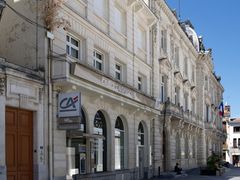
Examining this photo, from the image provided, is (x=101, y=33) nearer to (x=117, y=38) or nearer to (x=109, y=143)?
(x=117, y=38)

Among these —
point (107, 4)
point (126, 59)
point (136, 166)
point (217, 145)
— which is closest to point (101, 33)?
point (107, 4)

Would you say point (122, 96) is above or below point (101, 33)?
below

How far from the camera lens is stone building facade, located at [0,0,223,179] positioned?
15.9m

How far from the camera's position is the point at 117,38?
2345cm

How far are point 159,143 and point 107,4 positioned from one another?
1164cm

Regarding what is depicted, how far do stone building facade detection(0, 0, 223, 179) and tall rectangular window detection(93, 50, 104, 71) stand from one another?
8 cm

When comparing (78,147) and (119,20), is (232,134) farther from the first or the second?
(78,147)

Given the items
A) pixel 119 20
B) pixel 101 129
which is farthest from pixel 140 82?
pixel 101 129

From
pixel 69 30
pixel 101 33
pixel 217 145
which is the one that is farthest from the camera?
pixel 217 145

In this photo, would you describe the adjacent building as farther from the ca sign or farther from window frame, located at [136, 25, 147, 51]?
the ca sign

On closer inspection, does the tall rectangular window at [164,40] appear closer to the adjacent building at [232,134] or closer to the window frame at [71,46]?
the window frame at [71,46]

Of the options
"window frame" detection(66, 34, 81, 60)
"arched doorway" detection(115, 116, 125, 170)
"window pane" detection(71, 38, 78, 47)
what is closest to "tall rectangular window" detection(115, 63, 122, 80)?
"arched doorway" detection(115, 116, 125, 170)

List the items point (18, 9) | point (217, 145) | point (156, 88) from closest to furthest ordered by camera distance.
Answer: point (18, 9), point (156, 88), point (217, 145)

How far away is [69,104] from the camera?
16.5 meters
